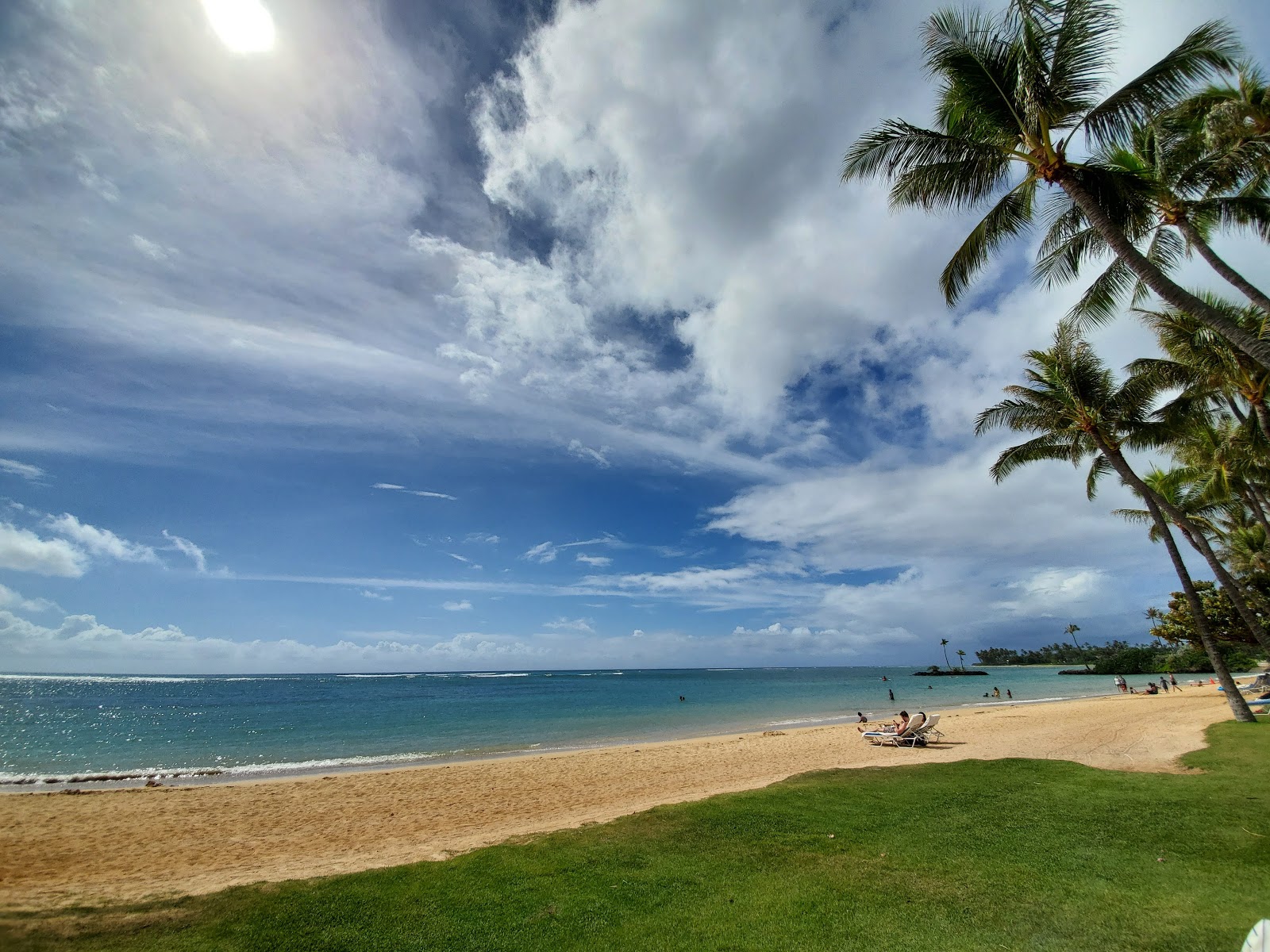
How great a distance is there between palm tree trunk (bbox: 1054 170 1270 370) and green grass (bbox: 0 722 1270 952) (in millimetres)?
5517

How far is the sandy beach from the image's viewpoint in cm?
830

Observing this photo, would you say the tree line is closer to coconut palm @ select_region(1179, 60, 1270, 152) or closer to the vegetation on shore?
coconut palm @ select_region(1179, 60, 1270, 152)

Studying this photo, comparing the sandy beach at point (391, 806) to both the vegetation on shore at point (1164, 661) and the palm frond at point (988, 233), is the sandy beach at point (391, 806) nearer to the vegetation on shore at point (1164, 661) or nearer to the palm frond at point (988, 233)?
the palm frond at point (988, 233)

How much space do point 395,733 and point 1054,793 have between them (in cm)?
2857

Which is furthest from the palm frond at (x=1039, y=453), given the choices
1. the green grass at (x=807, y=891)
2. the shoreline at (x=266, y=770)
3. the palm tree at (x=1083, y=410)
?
→ the shoreline at (x=266, y=770)

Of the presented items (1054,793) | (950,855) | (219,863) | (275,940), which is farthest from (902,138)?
(219,863)

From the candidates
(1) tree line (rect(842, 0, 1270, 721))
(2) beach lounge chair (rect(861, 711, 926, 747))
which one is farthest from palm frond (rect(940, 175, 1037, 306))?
(2) beach lounge chair (rect(861, 711, 926, 747))

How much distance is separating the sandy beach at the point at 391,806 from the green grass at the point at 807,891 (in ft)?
5.27

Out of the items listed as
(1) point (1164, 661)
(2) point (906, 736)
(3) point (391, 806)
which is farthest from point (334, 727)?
(1) point (1164, 661)

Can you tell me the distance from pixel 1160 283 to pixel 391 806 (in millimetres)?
17117

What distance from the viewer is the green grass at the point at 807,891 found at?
464cm

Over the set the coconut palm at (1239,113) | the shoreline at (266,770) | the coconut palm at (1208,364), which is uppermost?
the coconut palm at (1239,113)

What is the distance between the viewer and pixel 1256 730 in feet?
45.5

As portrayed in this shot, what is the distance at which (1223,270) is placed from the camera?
26.0 ft
